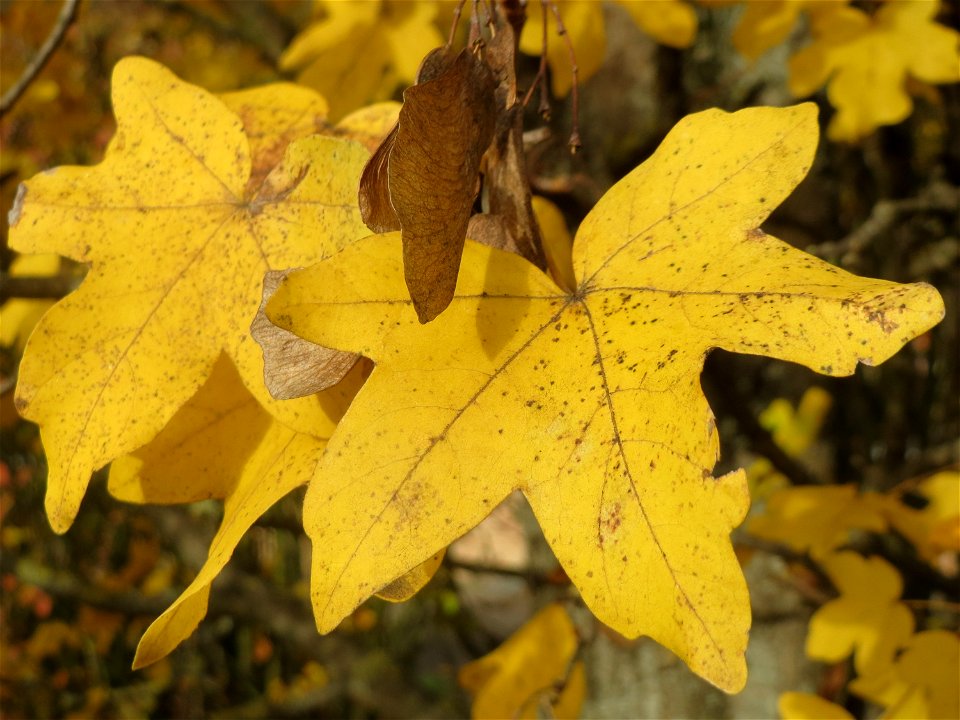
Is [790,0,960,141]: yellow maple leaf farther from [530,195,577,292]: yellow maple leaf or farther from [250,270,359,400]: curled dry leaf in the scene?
[250,270,359,400]: curled dry leaf

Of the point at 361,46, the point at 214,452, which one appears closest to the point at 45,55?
the point at 361,46

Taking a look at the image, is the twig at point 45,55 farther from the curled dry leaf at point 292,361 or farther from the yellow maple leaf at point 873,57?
the yellow maple leaf at point 873,57

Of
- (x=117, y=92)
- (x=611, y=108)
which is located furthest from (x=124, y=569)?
(x=117, y=92)

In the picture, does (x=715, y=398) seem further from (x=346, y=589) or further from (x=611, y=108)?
(x=346, y=589)

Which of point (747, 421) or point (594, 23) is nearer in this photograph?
point (594, 23)

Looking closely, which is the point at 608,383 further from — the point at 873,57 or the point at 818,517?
the point at 873,57
